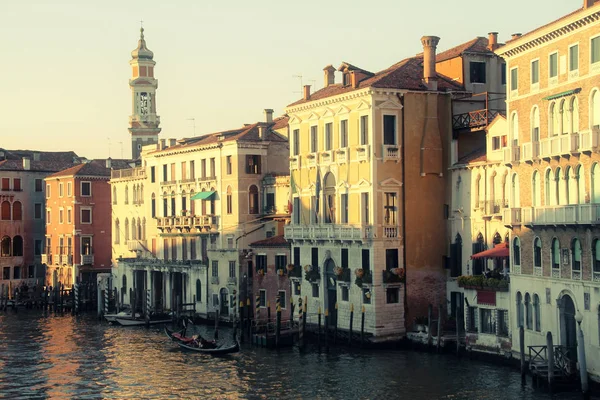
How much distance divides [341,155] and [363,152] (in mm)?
1851

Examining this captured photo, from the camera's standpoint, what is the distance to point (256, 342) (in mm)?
48312

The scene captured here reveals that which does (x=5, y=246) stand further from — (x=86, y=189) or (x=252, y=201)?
(x=252, y=201)

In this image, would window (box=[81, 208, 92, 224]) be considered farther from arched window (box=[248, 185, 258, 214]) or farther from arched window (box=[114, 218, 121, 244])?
arched window (box=[248, 185, 258, 214])

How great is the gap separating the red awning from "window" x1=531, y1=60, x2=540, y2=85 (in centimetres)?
660

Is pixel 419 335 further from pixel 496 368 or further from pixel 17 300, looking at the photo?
pixel 17 300

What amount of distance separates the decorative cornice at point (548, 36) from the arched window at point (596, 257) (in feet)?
20.6

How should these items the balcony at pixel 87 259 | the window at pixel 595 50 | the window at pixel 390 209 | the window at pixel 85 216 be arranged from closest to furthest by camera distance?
the window at pixel 595 50, the window at pixel 390 209, the balcony at pixel 87 259, the window at pixel 85 216

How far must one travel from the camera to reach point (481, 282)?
40.8 meters

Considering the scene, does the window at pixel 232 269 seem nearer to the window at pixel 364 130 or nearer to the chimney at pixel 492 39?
the window at pixel 364 130

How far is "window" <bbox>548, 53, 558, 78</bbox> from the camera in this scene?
1379 inches

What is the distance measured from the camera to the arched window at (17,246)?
276 ft

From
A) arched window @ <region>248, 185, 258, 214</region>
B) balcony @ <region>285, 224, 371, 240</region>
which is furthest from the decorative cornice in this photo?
arched window @ <region>248, 185, 258, 214</region>

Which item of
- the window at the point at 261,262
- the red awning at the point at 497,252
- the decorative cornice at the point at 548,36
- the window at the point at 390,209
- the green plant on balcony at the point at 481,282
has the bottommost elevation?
the green plant on balcony at the point at 481,282

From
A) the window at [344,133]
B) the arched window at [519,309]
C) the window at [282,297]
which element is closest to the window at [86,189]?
the window at [282,297]
